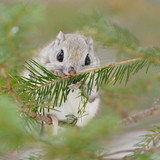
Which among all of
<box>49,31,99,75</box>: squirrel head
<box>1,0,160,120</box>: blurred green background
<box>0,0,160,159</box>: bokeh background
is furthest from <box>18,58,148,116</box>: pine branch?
<box>1,0,160,120</box>: blurred green background

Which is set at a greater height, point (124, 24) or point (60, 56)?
point (124, 24)

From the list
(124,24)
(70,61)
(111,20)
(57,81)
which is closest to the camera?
(57,81)

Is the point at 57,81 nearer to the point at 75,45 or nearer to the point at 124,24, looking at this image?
the point at 75,45

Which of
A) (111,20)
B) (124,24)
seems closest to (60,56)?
(111,20)

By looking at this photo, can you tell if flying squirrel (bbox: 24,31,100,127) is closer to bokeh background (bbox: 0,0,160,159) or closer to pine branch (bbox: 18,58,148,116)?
bokeh background (bbox: 0,0,160,159)

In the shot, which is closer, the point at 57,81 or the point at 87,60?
the point at 57,81

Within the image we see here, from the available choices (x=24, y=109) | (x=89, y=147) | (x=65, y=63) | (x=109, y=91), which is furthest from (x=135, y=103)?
(x=89, y=147)

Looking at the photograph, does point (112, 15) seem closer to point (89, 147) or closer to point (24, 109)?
point (24, 109)

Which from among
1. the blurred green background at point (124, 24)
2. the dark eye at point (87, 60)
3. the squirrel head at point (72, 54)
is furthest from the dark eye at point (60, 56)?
the blurred green background at point (124, 24)

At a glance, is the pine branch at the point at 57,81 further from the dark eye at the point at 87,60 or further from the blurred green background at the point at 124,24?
the blurred green background at the point at 124,24

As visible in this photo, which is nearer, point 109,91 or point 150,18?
point 109,91
